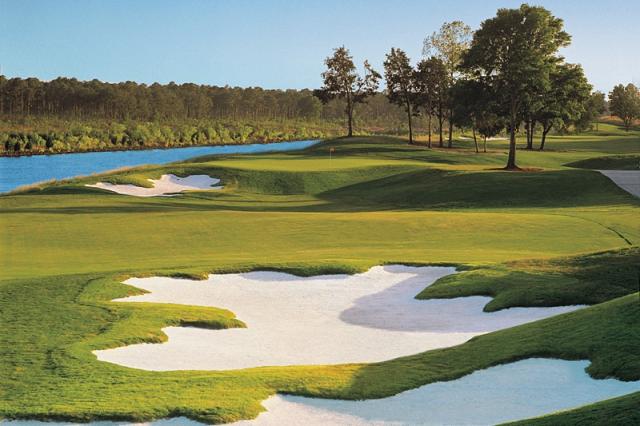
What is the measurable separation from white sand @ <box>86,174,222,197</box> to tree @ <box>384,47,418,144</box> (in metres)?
42.6

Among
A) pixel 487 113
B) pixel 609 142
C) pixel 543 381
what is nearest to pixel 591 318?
pixel 543 381

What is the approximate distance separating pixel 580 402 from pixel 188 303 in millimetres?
10969

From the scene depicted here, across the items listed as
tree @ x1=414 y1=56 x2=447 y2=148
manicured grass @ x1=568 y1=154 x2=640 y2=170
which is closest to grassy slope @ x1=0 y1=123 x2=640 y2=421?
manicured grass @ x1=568 y1=154 x2=640 y2=170

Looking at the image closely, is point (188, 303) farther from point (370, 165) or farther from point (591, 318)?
point (370, 165)

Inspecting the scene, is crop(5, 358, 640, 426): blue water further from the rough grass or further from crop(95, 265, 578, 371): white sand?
crop(95, 265, 578, 371): white sand

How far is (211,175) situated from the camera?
62.3 m

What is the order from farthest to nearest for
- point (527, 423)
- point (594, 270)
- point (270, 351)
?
point (594, 270), point (270, 351), point (527, 423)

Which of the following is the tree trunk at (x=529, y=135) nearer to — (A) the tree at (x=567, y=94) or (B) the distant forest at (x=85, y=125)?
(A) the tree at (x=567, y=94)

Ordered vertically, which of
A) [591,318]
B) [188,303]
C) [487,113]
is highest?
[487,113]

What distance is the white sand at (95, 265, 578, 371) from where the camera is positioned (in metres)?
14.3

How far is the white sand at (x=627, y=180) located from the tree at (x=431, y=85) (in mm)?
41538

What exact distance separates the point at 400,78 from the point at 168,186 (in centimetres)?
4816

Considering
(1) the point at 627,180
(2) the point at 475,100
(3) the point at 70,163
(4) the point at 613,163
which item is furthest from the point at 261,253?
(3) the point at 70,163

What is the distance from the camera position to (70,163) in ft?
356
